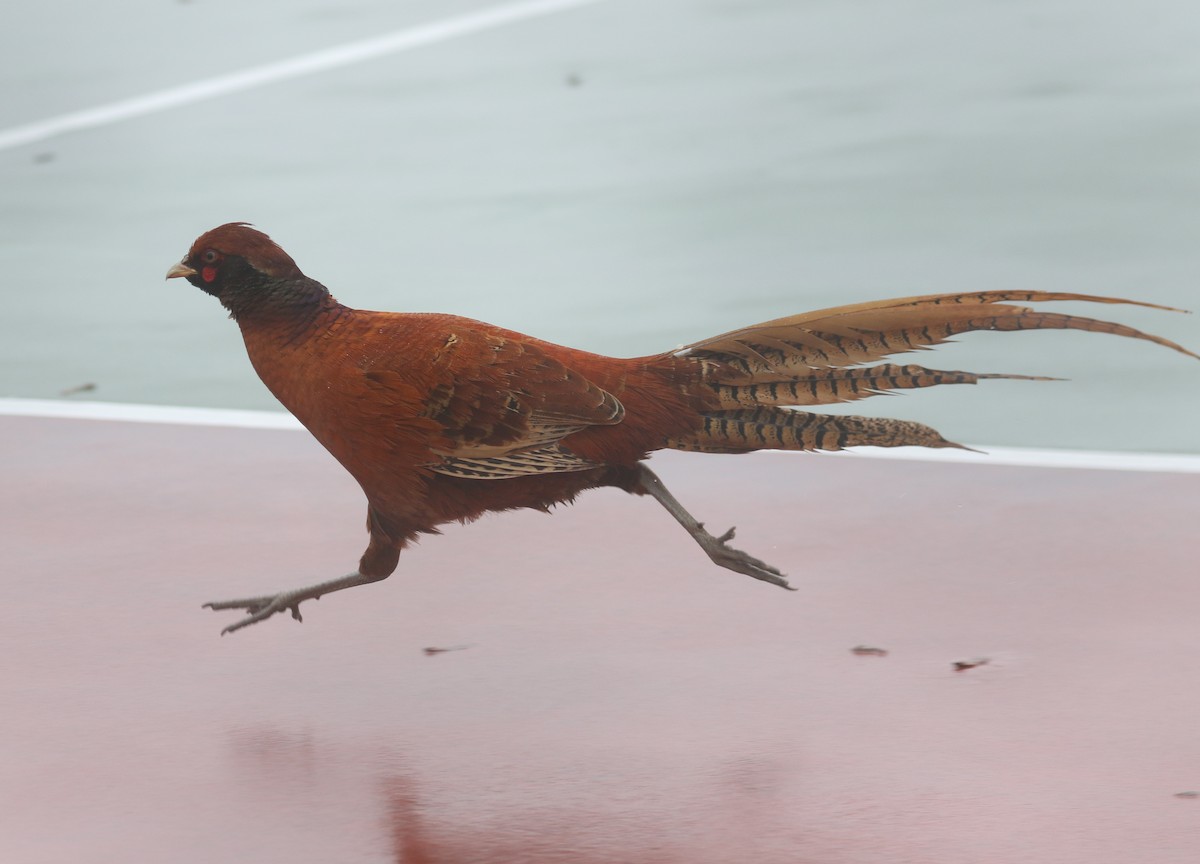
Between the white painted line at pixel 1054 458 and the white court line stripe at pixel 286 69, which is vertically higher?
the white court line stripe at pixel 286 69

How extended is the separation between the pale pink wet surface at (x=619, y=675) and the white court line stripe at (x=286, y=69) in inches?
258

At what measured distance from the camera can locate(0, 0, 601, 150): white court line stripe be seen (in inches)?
490

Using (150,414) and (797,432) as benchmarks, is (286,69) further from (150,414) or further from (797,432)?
(797,432)

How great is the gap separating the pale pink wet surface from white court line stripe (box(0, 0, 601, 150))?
21.5ft

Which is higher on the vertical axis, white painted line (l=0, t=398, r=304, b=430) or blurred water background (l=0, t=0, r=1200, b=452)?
blurred water background (l=0, t=0, r=1200, b=452)

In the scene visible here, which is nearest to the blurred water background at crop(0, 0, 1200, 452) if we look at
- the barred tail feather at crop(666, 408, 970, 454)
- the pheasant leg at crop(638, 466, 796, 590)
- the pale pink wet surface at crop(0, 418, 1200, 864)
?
the pale pink wet surface at crop(0, 418, 1200, 864)

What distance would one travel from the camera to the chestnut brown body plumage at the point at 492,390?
4.23 meters

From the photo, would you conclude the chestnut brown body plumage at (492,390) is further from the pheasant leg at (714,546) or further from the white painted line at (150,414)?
the white painted line at (150,414)

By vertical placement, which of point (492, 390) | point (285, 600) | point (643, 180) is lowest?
point (285, 600)

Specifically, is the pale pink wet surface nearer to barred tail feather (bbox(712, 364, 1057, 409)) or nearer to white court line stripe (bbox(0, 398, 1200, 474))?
white court line stripe (bbox(0, 398, 1200, 474))

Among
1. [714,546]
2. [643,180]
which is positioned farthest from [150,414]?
[643,180]

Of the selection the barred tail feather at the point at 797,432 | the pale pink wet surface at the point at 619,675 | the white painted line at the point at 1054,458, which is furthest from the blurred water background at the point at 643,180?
the barred tail feather at the point at 797,432

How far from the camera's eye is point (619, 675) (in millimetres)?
4781

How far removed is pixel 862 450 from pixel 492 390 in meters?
2.53
